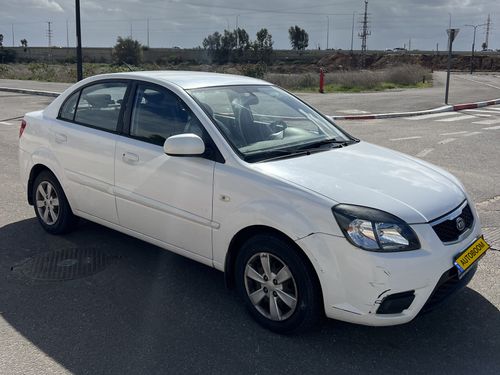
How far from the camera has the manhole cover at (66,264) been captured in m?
4.36

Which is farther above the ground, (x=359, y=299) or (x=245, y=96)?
(x=245, y=96)

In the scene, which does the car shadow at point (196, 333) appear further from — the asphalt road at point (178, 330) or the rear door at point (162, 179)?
the rear door at point (162, 179)

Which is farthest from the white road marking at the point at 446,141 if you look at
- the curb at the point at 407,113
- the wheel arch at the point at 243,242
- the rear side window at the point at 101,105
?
the wheel arch at the point at 243,242

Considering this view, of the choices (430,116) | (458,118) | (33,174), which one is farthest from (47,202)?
(430,116)

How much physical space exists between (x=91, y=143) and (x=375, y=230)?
2.71m

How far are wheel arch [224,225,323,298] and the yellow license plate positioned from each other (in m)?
0.89

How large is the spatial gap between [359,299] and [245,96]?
2.09m

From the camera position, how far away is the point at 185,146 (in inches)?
142

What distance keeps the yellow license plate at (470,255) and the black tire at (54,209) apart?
3576 mm

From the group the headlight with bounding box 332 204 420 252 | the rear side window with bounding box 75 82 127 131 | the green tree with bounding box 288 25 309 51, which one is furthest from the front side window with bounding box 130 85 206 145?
the green tree with bounding box 288 25 309 51

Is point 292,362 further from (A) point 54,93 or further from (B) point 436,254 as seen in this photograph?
(A) point 54,93

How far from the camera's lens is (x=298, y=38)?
429 feet

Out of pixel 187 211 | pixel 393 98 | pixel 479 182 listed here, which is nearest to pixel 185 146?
pixel 187 211

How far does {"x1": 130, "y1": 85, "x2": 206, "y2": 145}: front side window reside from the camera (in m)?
4.00
